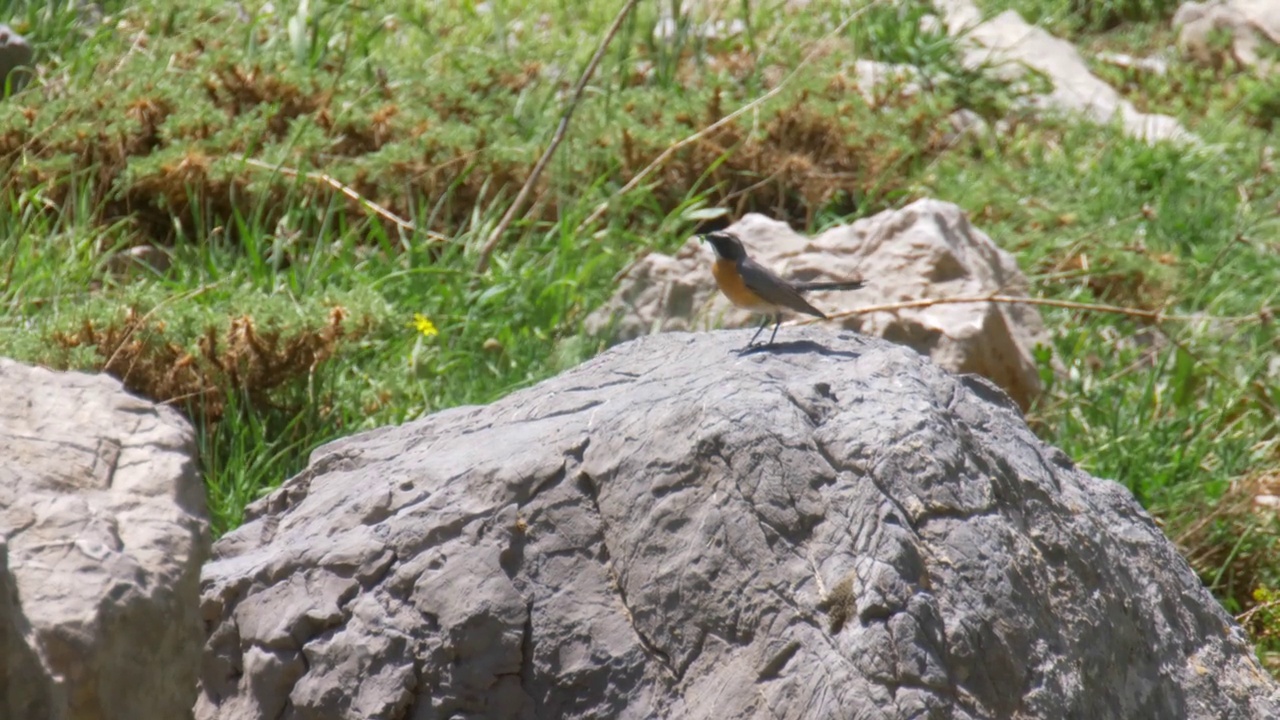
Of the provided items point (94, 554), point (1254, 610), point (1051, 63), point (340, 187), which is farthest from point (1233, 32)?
point (94, 554)

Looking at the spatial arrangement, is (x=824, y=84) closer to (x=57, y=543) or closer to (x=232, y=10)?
(x=232, y=10)

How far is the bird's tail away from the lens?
10.8 ft

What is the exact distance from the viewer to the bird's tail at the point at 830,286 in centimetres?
330

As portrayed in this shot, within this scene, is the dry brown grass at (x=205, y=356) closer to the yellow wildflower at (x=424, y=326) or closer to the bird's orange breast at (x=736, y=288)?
the yellow wildflower at (x=424, y=326)

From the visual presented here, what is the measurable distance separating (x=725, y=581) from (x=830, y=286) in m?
1.21

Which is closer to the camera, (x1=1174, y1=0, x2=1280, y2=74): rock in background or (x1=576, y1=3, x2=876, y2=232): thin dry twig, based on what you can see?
(x1=576, y1=3, x2=876, y2=232): thin dry twig

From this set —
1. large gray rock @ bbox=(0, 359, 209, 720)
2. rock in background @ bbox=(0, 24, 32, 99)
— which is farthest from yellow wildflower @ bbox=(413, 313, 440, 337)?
rock in background @ bbox=(0, 24, 32, 99)

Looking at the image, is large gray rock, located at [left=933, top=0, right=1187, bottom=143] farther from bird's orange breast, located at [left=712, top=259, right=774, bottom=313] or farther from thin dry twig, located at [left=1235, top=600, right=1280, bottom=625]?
bird's orange breast, located at [left=712, top=259, right=774, bottom=313]

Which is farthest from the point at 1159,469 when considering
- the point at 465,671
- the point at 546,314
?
the point at 465,671

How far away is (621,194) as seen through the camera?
5.74m

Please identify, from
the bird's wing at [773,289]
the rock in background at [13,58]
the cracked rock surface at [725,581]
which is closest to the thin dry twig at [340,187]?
the rock in background at [13,58]

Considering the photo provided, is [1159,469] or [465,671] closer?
[465,671]

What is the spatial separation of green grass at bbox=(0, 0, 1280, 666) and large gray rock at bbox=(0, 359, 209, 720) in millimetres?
774

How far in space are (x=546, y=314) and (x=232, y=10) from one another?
2.90 metres
